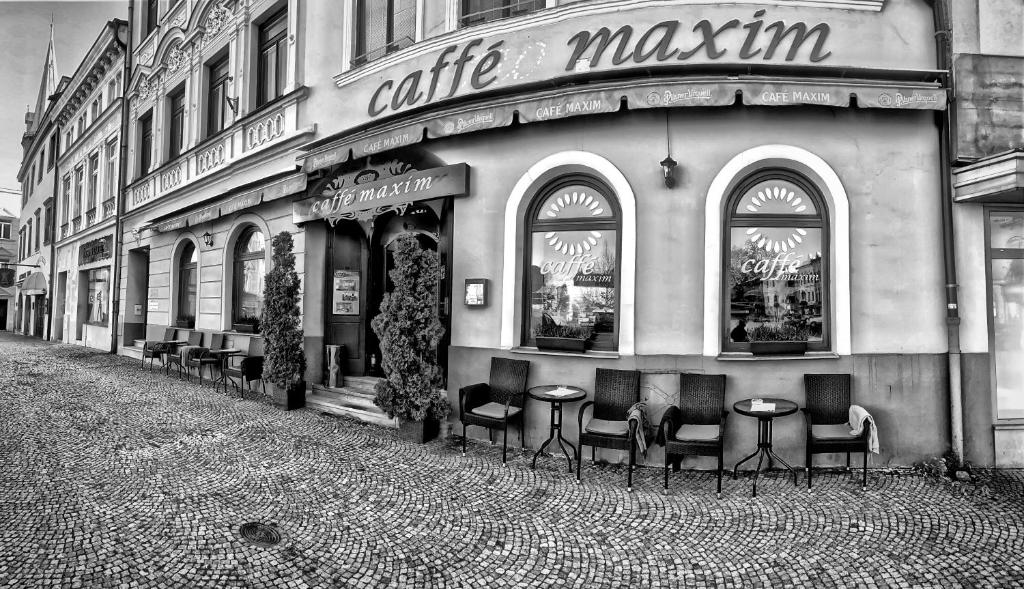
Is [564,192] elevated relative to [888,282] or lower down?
elevated

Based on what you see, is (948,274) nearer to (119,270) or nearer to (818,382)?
(818,382)

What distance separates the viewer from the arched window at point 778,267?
5656 millimetres

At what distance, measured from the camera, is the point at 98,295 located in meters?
18.5

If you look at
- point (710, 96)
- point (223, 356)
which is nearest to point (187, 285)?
point (223, 356)

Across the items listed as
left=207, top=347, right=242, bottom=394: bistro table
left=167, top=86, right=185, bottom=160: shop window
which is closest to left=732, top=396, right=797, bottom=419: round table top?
left=207, top=347, right=242, bottom=394: bistro table

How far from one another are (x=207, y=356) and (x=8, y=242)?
44.0m

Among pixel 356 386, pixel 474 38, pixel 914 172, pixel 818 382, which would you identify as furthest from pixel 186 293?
pixel 914 172

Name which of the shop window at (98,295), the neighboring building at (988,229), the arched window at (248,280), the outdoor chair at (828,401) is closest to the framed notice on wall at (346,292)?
the arched window at (248,280)

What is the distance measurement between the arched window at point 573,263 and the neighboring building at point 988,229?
12.1 feet

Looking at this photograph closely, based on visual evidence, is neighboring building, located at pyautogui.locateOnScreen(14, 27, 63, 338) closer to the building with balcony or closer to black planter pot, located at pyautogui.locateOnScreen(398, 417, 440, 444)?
the building with balcony

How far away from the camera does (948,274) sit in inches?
214

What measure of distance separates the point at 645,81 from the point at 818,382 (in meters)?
3.67

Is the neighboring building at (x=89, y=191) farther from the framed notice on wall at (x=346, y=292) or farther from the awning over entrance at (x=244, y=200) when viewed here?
the framed notice on wall at (x=346, y=292)

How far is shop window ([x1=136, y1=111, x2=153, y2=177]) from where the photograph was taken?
15.1 meters
